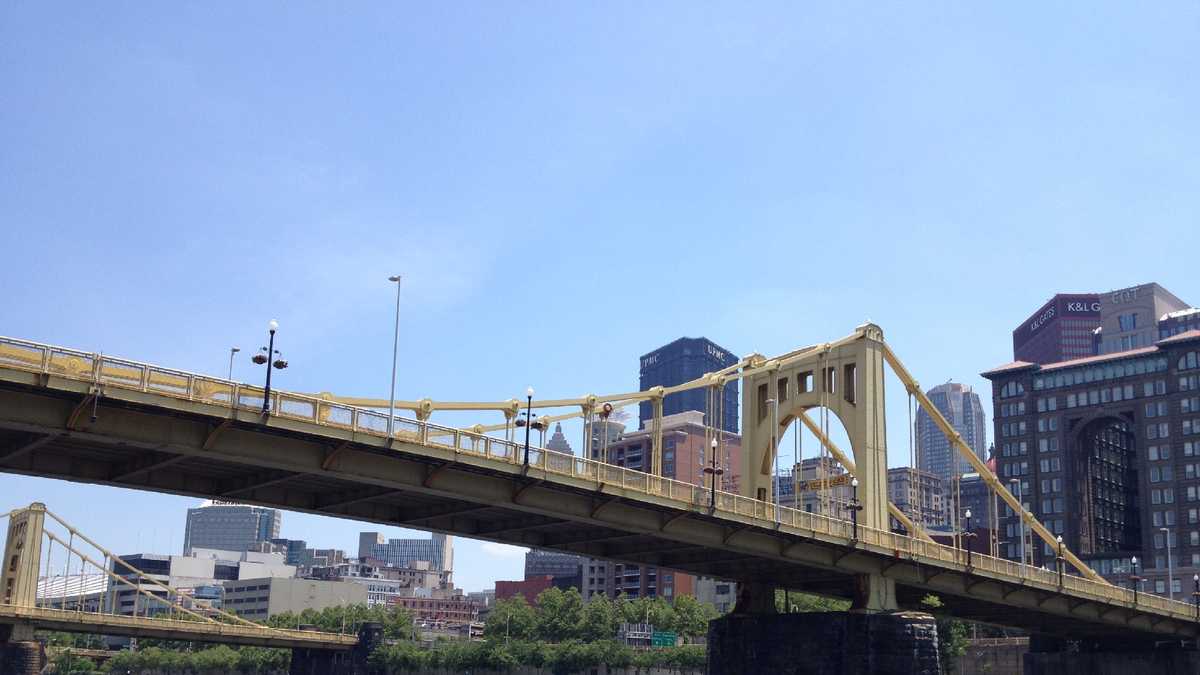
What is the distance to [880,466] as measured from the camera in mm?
74062

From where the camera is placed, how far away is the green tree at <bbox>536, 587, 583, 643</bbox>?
7072 inches

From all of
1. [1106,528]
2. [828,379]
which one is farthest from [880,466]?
[1106,528]

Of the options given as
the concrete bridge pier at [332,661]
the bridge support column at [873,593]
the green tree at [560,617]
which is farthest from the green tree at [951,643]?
the concrete bridge pier at [332,661]

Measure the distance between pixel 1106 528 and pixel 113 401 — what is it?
18019 cm

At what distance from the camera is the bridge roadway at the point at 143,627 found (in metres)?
135

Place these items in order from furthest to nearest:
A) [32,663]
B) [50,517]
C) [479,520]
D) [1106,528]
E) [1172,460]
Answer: [1106,528], [1172,460], [50,517], [32,663], [479,520]

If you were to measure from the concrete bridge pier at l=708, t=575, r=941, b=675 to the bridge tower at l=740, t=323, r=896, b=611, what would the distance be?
182 cm

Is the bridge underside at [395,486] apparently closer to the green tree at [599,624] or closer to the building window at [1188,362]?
the green tree at [599,624]

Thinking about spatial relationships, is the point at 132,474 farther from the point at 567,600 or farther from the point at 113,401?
the point at 567,600

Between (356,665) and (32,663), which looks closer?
(32,663)

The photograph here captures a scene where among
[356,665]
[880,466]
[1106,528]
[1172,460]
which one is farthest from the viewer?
[1106,528]

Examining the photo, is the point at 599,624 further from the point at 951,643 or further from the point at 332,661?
the point at 951,643

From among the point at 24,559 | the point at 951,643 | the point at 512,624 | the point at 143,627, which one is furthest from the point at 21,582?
the point at 951,643

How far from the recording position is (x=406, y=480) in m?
52.2
